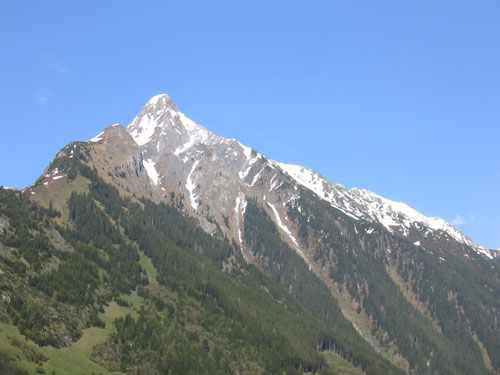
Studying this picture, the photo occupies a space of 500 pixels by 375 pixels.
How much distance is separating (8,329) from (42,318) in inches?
712

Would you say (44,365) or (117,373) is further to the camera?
(117,373)

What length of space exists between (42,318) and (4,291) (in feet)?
53.1

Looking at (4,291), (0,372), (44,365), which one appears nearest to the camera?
(0,372)

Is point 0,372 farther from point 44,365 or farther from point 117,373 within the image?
point 117,373

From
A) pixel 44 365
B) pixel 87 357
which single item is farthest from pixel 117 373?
pixel 44 365

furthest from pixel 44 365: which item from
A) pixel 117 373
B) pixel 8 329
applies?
pixel 117 373

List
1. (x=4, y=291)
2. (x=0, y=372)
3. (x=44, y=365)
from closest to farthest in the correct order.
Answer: (x=0, y=372)
(x=44, y=365)
(x=4, y=291)

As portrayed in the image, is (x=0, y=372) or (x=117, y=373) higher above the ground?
(x=117, y=373)

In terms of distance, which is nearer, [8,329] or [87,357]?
[8,329]

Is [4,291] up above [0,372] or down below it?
above

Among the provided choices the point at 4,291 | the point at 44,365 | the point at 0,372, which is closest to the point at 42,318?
the point at 4,291

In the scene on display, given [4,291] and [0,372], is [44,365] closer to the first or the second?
[0,372]

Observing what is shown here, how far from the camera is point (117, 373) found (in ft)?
653

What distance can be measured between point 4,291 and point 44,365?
36.8 meters
